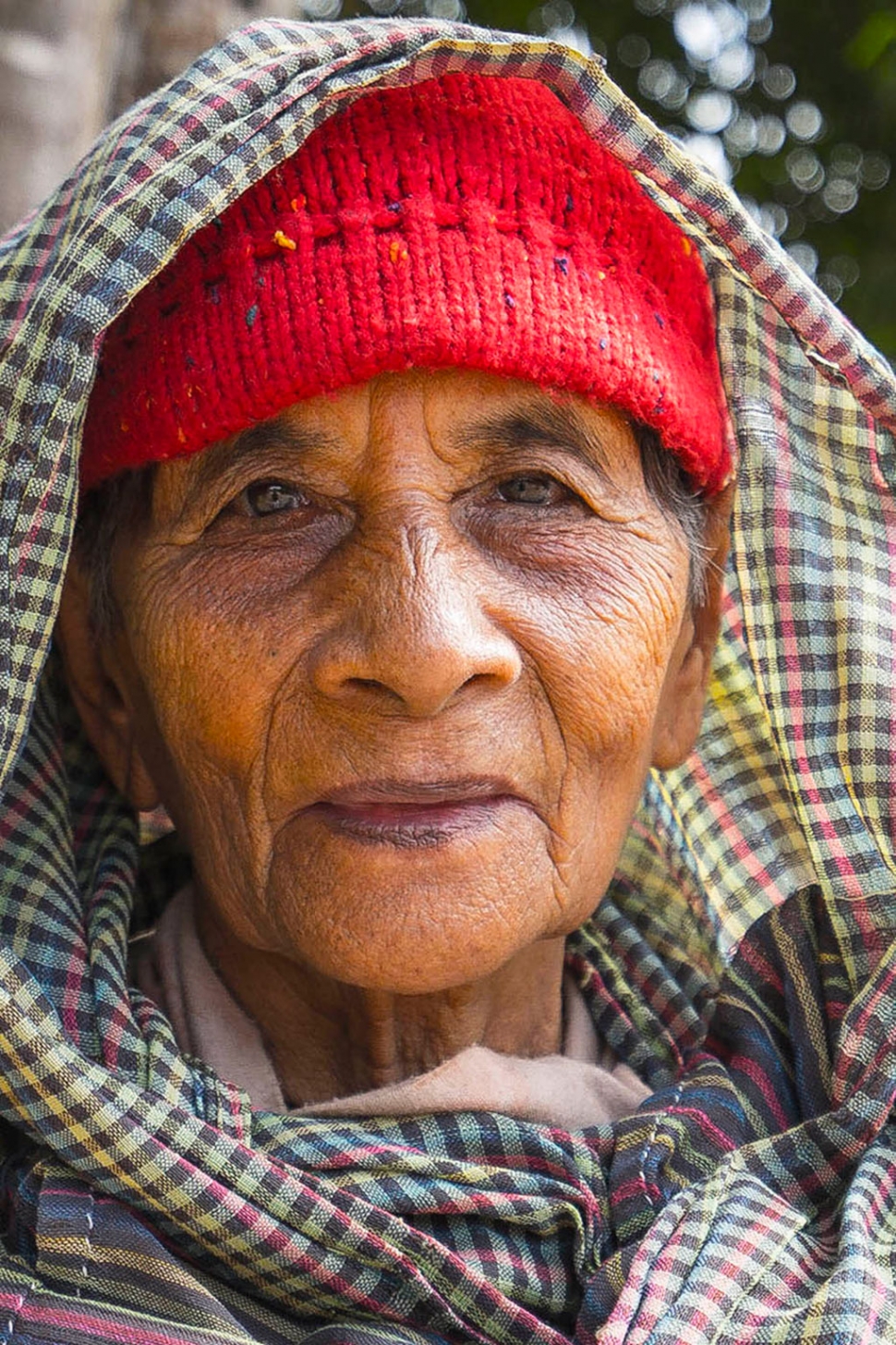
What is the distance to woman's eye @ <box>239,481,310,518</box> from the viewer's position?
1967mm

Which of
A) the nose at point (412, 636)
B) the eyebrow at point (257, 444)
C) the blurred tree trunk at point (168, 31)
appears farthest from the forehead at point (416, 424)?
the blurred tree trunk at point (168, 31)

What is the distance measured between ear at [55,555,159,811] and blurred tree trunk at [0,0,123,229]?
89 centimetres

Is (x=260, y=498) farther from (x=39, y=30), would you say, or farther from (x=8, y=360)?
(x=39, y=30)

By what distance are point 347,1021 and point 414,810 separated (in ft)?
1.35

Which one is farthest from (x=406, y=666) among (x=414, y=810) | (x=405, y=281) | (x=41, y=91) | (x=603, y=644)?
(x=41, y=91)

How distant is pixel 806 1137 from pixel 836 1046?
13 centimetres

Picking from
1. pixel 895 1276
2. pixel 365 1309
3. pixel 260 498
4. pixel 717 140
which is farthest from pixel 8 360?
pixel 717 140

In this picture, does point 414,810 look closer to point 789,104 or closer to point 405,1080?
point 405,1080

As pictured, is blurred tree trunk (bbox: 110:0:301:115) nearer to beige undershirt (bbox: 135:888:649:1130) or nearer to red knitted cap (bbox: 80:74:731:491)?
red knitted cap (bbox: 80:74:731:491)

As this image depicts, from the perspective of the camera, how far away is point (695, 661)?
2.27 meters

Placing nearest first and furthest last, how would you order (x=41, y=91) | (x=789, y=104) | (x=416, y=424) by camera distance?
(x=416, y=424), (x=41, y=91), (x=789, y=104)

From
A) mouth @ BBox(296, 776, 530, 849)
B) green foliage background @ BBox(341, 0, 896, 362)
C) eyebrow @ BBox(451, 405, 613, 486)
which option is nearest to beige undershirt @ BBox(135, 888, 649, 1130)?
mouth @ BBox(296, 776, 530, 849)

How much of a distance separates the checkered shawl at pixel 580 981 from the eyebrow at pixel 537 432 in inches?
10.6

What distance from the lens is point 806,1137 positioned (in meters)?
2.02
